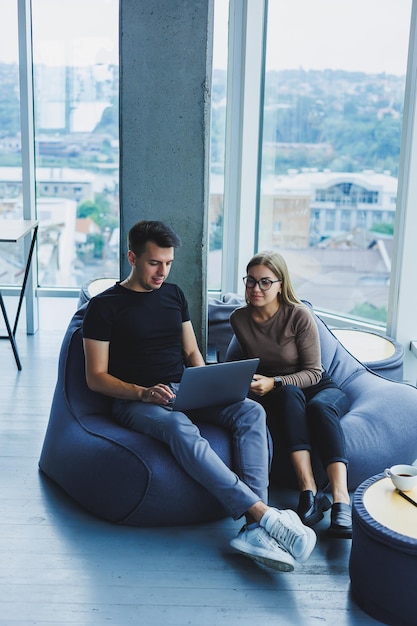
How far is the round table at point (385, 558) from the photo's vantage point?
109 inches

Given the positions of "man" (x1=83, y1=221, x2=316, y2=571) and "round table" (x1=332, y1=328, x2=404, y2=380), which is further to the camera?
"round table" (x1=332, y1=328, x2=404, y2=380)

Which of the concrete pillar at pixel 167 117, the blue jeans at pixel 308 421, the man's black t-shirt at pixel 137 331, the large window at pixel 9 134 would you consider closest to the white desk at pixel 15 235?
the large window at pixel 9 134

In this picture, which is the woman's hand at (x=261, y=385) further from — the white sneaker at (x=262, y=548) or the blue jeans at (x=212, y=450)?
the white sneaker at (x=262, y=548)

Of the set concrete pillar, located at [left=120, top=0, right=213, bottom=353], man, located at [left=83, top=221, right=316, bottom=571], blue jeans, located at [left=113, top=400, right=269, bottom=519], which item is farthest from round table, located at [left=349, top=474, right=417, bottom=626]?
concrete pillar, located at [left=120, top=0, right=213, bottom=353]

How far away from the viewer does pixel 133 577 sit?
308 centimetres

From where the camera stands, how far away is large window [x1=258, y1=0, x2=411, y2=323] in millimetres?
5699

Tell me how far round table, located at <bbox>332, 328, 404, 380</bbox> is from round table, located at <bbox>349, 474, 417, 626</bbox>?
1717mm

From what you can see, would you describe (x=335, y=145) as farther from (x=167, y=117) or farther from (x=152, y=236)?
(x=152, y=236)

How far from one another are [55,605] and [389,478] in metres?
1.33

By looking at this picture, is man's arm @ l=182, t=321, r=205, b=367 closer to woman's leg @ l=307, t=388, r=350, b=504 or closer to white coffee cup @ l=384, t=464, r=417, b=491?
woman's leg @ l=307, t=388, r=350, b=504

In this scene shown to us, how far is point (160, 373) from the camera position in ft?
12.1

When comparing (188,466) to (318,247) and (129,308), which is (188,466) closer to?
(129,308)

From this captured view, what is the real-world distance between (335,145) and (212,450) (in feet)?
11.0

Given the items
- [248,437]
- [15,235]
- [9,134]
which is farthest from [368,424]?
[9,134]
